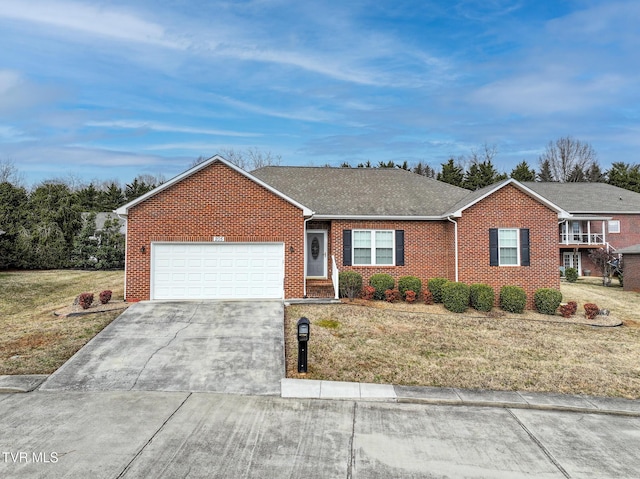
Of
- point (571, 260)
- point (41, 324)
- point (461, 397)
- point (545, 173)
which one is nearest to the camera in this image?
point (461, 397)

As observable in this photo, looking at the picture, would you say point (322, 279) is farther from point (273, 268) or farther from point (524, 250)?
point (524, 250)

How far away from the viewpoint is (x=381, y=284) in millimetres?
15609

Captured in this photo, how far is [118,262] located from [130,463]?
27.5 m

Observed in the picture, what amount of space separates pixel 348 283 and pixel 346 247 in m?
1.73

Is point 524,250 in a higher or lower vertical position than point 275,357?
higher

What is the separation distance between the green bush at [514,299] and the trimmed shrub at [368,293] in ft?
15.6

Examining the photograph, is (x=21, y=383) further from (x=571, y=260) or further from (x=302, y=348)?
(x=571, y=260)

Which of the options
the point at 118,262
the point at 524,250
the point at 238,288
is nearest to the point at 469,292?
the point at 524,250

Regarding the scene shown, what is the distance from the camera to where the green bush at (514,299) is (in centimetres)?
1465

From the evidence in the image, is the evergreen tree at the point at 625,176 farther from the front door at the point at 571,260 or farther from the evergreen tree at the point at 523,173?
the front door at the point at 571,260

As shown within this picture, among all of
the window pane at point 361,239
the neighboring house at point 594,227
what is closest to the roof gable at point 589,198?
the neighboring house at point 594,227

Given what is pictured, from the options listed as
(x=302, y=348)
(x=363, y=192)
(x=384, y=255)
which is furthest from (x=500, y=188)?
(x=302, y=348)

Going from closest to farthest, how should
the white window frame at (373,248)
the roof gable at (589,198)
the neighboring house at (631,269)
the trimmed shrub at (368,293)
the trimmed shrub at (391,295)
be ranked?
the trimmed shrub at (391,295) → the trimmed shrub at (368,293) → the white window frame at (373,248) → the neighboring house at (631,269) → the roof gable at (589,198)

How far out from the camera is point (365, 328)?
11.5m
